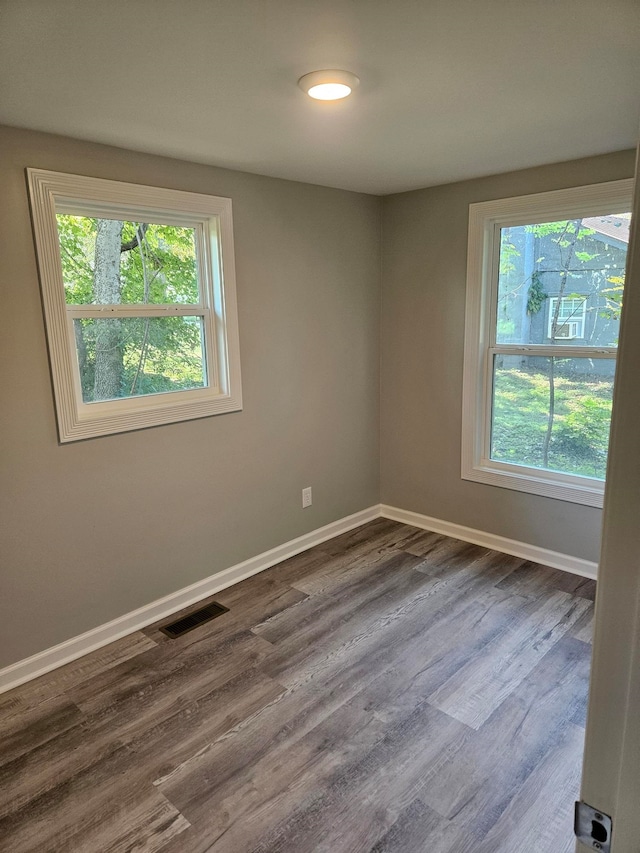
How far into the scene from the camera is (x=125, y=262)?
8.74 feet

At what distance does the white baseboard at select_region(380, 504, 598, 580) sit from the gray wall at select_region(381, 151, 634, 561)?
4 centimetres

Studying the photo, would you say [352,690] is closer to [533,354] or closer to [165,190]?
[533,354]

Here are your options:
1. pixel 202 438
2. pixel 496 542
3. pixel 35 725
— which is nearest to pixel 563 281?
pixel 496 542

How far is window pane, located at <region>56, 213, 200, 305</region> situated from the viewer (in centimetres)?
248

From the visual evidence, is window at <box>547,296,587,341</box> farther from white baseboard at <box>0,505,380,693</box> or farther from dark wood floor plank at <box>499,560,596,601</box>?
white baseboard at <box>0,505,380,693</box>

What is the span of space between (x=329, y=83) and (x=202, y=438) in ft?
6.06

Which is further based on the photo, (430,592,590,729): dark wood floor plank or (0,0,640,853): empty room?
(430,592,590,729): dark wood floor plank

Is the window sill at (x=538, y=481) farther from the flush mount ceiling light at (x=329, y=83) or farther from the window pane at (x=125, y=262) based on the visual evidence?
the flush mount ceiling light at (x=329, y=83)

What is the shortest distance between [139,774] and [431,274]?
10.3 feet

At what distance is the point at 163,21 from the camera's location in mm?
1379

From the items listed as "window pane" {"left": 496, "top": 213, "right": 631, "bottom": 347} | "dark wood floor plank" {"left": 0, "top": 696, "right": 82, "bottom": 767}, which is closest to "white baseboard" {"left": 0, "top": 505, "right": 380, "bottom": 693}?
"dark wood floor plank" {"left": 0, "top": 696, "right": 82, "bottom": 767}

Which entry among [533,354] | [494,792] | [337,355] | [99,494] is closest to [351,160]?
[337,355]

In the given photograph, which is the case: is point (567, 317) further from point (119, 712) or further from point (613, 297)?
point (119, 712)

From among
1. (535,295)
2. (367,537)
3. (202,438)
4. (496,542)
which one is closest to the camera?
(202,438)
